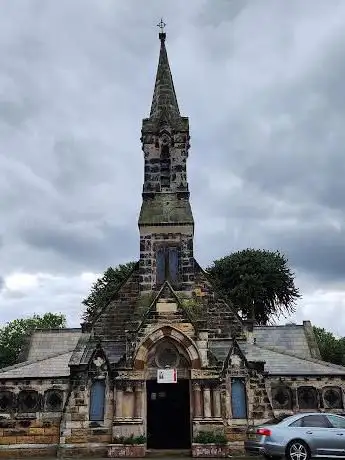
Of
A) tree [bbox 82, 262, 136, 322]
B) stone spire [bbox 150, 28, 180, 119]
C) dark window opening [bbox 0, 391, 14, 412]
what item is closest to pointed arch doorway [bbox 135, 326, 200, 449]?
dark window opening [bbox 0, 391, 14, 412]

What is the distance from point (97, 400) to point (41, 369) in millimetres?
3255

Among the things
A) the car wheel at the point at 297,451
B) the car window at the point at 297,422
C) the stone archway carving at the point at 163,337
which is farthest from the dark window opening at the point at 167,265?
the car wheel at the point at 297,451

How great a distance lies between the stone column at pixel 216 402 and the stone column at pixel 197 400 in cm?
55

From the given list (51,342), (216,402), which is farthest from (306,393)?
(51,342)

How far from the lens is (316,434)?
14.0 metres

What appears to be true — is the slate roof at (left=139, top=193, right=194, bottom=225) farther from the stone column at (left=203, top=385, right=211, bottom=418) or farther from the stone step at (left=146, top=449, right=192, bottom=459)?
the stone step at (left=146, top=449, right=192, bottom=459)

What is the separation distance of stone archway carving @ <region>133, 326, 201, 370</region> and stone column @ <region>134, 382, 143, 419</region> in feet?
2.38

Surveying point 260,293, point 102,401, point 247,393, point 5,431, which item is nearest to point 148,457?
point 102,401

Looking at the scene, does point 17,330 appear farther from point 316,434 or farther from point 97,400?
point 316,434

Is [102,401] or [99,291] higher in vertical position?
[99,291]

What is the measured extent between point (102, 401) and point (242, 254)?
3370cm

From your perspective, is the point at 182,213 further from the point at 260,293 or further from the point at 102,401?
the point at 260,293

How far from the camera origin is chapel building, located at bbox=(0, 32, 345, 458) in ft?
66.5

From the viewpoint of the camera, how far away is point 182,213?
954 inches
